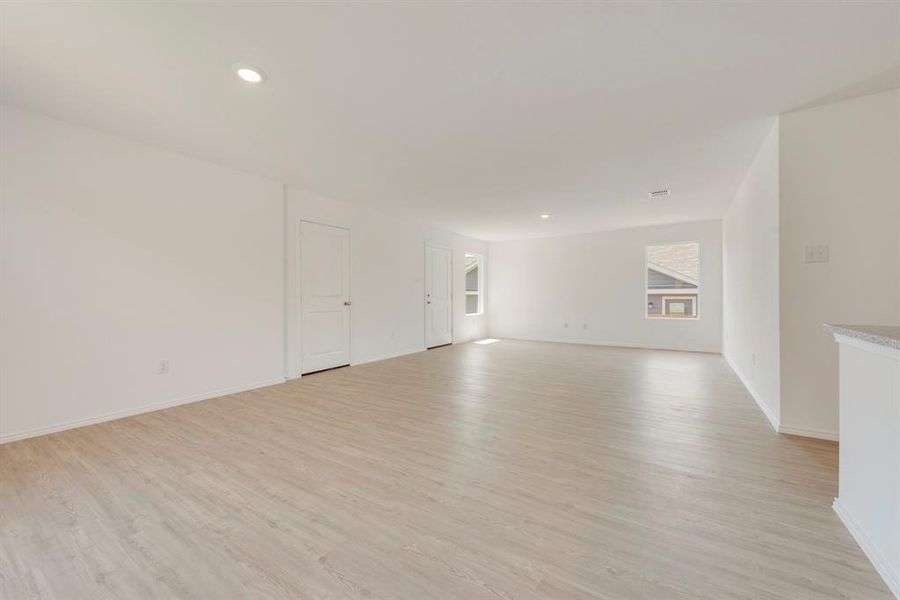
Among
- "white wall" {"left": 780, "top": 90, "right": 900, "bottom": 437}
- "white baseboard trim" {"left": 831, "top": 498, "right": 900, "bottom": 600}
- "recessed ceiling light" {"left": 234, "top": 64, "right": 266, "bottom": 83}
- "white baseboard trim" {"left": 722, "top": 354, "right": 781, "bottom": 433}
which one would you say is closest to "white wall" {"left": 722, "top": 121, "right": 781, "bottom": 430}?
"white baseboard trim" {"left": 722, "top": 354, "right": 781, "bottom": 433}

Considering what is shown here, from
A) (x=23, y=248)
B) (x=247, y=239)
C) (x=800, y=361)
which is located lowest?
(x=800, y=361)

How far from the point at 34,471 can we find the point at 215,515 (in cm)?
143

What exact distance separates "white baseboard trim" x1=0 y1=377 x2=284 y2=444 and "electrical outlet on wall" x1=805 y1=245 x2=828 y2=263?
5.09 m

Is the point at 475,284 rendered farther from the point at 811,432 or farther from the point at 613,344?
the point at 811,432

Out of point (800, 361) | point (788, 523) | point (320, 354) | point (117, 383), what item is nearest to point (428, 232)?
point (320, 354)

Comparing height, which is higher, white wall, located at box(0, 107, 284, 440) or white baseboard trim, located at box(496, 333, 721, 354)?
white wall, located at box(0, 107, 284, 440)

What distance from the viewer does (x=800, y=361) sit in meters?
2.69

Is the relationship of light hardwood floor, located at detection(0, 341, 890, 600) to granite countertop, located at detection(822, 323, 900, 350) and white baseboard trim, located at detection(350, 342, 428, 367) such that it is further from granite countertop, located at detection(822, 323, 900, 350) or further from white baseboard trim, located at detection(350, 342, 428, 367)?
white baseboard trim, located at detection(350, 342, 428, 367)

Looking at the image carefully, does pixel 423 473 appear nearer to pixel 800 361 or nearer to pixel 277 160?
pixel 800 361

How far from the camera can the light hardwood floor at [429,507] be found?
137 cm

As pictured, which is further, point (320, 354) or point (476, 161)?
point (320, 354)

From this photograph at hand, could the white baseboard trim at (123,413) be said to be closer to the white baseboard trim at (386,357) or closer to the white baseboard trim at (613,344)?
the white baseboard trim at (386,357)

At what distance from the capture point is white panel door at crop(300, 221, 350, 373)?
4801mm

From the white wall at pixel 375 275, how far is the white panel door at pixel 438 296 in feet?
0.52
